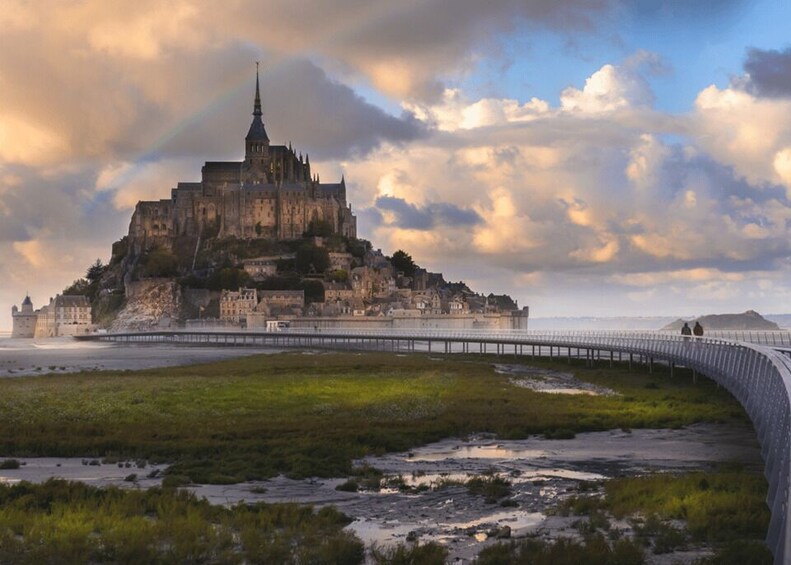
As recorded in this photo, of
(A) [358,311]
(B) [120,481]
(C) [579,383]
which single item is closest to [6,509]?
(B) [120,481]

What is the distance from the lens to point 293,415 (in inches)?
1233

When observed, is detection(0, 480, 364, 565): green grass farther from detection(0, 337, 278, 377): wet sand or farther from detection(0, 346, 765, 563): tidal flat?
detection(0, 337, 278, 377): wet sand

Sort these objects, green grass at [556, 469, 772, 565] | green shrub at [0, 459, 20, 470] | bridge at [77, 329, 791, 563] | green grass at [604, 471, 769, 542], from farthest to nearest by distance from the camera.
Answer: green shrub at [0, 459, 20, 470], green grass at [604, 471, 769, 542], green grass at [556, 469, 772, 565], bridge at [77, 329, 791, 563]

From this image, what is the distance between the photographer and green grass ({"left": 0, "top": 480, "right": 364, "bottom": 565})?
41.4 ft

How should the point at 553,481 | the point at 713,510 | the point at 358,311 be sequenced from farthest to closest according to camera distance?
the point at 358,311, the point at 553,481, the point at 713,510

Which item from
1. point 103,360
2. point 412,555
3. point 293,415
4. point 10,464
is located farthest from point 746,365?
point 103,360

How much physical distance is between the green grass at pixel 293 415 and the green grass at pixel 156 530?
10.4 feet

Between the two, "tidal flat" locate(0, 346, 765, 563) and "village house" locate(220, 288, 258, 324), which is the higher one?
"village house" locate(220, 288, 258, 324)

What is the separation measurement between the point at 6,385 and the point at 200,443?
27699 millimetres

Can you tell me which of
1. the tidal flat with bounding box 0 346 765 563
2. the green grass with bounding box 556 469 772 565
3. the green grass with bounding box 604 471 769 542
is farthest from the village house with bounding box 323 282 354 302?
the green grass with bounding box 604 471 769 542

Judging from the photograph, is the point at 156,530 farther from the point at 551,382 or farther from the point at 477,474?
the point at 551,382

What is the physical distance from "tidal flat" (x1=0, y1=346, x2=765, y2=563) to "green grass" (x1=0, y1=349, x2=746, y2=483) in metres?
0.07

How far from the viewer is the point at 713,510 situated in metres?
14.6

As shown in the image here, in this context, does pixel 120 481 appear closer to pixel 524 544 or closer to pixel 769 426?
pixel 524 544
